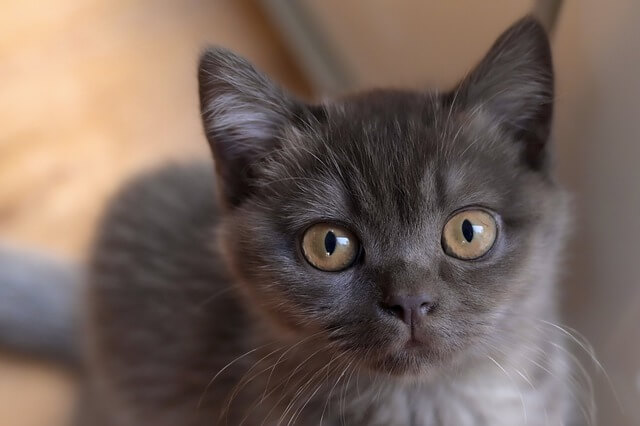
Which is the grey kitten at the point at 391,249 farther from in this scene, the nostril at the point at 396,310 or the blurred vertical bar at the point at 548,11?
the blurred vertical bar at the point at 548,11

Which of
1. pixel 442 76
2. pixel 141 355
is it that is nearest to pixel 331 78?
pixel 442 76

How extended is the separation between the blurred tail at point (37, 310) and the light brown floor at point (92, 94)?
5.1 inches

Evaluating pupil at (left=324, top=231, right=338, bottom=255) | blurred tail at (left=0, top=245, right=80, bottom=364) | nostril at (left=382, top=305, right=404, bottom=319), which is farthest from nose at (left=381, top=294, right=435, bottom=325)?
blurred tail at (left=0, top=245, right=80, bottom=364)

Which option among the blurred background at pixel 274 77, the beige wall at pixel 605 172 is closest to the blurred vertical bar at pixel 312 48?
the blurred background at pixel 274 77

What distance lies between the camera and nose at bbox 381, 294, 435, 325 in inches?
34.5

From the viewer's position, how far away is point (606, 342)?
1.25 meters

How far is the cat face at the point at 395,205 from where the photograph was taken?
920 millimetres

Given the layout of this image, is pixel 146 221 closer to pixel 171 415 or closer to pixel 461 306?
pixel 171 415

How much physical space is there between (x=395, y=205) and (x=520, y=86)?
0.87 ft

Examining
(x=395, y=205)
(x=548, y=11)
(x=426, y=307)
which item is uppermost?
(x=548, y=11)

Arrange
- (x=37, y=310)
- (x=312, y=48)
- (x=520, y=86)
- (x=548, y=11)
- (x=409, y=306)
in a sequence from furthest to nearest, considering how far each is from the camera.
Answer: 1. (x=312, y=48)
2. (x=37, y=310)
3. (x=548, y=11)
4. (x=520, y=86)
5. (x=409, y=306)

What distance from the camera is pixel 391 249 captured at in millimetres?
926

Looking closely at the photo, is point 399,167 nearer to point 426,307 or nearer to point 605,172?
point 426,307

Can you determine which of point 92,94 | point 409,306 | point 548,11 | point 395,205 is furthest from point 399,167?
point 92,94
